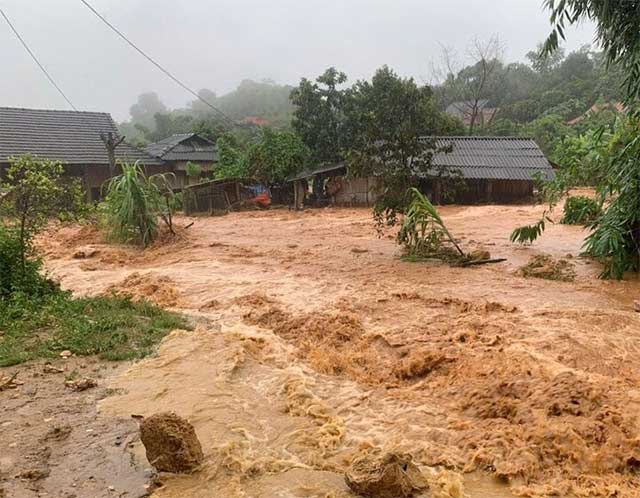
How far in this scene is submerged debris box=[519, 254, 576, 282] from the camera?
30.7ft

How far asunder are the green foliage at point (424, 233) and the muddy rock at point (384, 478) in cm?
775

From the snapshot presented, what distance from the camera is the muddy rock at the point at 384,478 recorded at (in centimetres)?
328

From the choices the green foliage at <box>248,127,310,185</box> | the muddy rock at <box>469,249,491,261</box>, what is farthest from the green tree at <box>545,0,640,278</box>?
the green foliage at <box>248,127,310,185</box>

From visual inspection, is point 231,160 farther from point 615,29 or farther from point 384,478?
point 384,478

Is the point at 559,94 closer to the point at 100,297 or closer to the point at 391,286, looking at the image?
the point at 391,286

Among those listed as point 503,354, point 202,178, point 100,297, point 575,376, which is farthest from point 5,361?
point 202,178

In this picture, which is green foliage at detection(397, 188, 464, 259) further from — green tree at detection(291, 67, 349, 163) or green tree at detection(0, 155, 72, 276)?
green tree at detection(291, 67, 349, 163)

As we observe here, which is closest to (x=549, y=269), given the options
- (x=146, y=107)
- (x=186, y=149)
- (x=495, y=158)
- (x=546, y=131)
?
(x=495, y=158)

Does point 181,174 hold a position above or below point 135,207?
above

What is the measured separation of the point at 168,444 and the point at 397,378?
8.46 ft

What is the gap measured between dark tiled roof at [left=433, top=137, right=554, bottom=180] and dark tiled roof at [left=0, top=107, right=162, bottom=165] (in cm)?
1560

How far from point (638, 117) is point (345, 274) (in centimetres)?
561

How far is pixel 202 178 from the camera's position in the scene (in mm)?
30828

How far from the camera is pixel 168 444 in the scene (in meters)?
3.60
